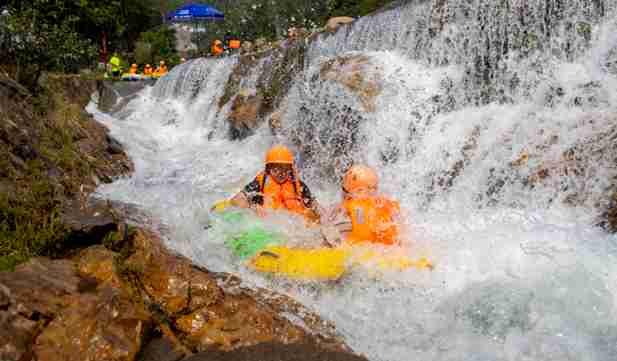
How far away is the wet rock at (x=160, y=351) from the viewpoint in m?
2.56

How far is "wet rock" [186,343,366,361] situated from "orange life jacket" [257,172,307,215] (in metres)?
2.67

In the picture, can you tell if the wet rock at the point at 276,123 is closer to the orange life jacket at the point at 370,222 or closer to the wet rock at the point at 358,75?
the wet rock at the point at 358,75

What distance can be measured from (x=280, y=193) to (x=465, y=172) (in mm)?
2533

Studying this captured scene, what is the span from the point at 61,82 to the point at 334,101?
34.3 feet

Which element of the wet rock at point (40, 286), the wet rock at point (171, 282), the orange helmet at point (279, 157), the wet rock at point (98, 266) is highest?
the orange helmet at point (279, 157)

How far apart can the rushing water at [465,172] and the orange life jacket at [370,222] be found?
0.31 meters

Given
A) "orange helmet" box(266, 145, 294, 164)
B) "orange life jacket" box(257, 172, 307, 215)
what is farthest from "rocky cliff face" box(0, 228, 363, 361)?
"orange helmet" box(266, 145, 294, 164)

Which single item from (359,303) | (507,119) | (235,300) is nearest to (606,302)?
(359,303)

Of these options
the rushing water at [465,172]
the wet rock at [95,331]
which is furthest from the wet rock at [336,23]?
the wet rock at [95,331]

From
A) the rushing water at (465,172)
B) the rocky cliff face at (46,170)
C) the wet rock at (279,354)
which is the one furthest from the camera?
the rocky cliff face at (46,170)

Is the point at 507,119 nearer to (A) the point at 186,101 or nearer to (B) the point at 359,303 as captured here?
(B) the point at 359,303

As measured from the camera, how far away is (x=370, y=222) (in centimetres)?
455

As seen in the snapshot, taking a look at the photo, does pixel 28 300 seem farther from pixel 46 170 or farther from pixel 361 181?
pixel 46 170

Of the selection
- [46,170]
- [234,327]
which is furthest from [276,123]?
[234,327]
